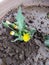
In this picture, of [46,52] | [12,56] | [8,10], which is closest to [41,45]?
[46,52]

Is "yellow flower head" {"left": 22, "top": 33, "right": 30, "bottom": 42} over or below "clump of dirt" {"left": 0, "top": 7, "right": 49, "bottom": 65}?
over

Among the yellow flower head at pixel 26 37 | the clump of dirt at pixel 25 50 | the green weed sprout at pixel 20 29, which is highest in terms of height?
the green weed sprout at pixel 20 29

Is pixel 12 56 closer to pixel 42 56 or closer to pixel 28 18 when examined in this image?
pixel 42 56

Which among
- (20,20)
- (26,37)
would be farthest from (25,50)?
(20,20)

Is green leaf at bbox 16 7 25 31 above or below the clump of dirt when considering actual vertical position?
above

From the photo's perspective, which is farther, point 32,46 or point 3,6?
point 3,6

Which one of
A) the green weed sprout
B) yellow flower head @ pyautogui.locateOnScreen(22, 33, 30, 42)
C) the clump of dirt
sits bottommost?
the clump of dirt

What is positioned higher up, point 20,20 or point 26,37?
point 20,20

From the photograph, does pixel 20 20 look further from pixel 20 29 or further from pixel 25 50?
pixel 25 50
